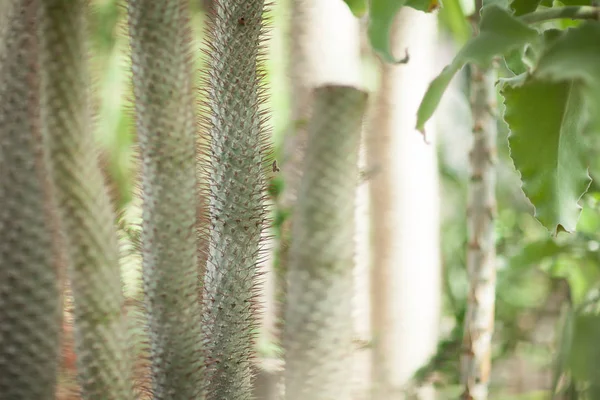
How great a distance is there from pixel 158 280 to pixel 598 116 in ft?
1.17

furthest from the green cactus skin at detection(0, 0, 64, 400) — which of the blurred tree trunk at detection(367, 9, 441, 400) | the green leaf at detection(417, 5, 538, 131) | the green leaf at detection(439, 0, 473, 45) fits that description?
the blurred tree trunk at detection(367, 9, 441, 400)

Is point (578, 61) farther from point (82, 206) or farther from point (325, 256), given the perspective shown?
point (82, 206)

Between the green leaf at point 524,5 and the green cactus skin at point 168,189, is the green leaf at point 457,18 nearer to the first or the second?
the green leaf at point 524,5

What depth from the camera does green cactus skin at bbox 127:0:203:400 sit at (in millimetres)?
494

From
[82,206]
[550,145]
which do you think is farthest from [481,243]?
[82,206]

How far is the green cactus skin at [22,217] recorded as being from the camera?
54 cm

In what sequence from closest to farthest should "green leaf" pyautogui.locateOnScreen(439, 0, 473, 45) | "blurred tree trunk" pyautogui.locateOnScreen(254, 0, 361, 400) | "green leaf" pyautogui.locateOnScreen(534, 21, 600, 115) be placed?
1. "green leaf" pyautogui.locateOnScreen(534, 21, 600, 115)
2. "green leaf" pyautogui.locateOnScreen(439, 0, 473, 45)
3. "blurred tree trunk" pyautogui.locateOnScreen(254, 0, 361, 400)

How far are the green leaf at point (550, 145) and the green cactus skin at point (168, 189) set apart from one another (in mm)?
278

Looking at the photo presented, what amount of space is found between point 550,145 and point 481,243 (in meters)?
0.26

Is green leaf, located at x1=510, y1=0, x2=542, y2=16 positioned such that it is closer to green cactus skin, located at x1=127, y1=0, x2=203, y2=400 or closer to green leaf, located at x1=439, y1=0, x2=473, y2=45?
green leaf, located at x1=439, y1=0, x2=473, y2=45

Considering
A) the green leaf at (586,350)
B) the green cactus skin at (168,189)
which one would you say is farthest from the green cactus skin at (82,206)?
the green leaf at (586,350)

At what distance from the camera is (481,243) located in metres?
0.77

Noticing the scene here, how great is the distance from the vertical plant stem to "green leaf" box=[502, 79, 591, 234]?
21 centimetres

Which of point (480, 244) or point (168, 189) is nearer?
point (168, 189)
